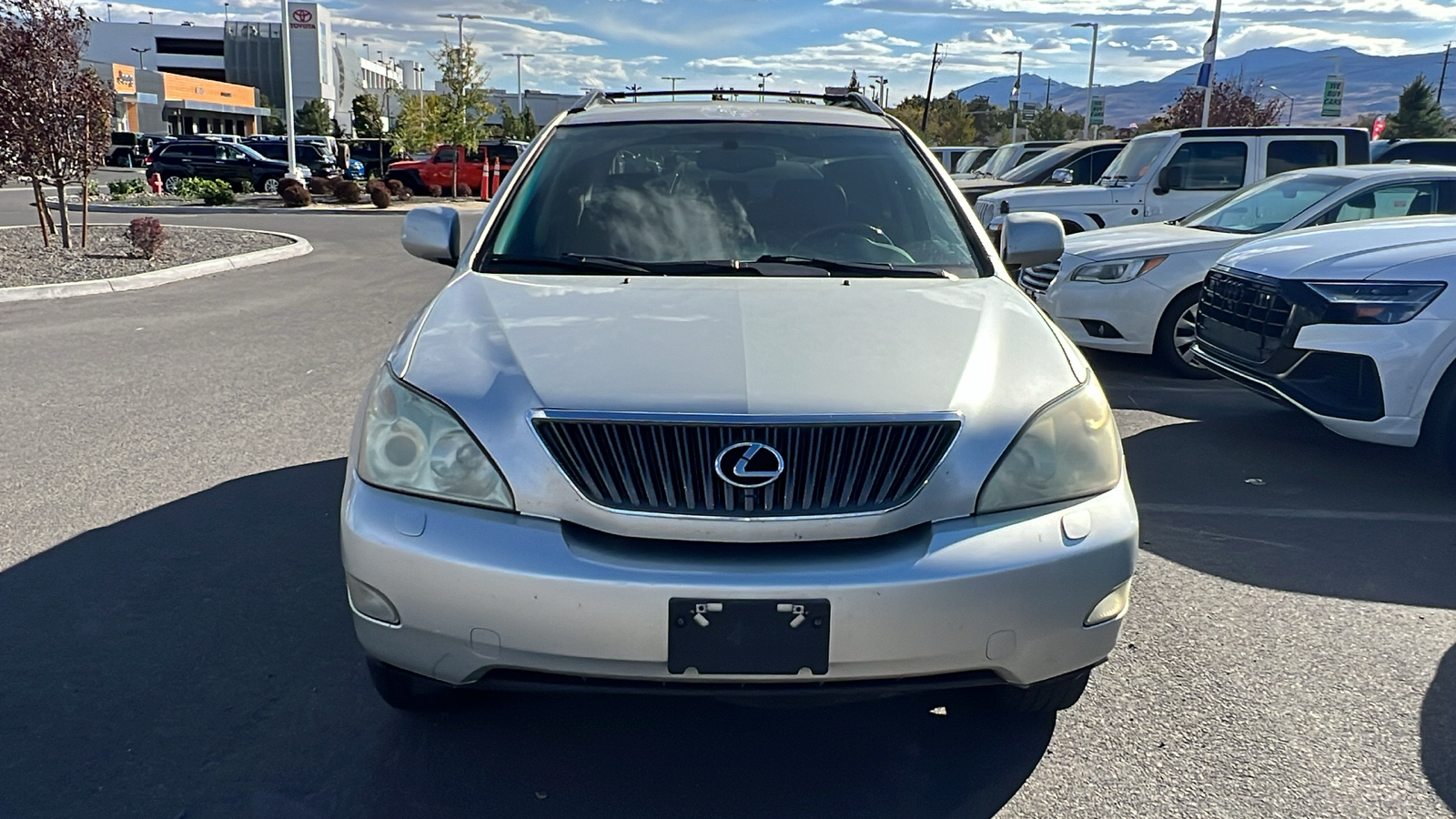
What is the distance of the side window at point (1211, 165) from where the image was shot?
12.1 m

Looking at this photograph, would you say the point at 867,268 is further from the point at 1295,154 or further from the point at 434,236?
the point at 1295,154

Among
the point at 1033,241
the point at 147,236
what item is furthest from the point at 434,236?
the point at 147,236

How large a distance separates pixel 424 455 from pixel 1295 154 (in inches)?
474

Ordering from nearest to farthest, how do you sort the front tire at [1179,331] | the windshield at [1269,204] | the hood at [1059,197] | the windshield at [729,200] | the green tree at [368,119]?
the windshield at [729,200] → the front tire at [1179,331] → the windshield at [1269,204] → the hood at [1059,197] → the green tree at [368,119]

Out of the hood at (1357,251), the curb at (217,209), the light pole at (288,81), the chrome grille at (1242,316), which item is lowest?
the curb at (217,209)

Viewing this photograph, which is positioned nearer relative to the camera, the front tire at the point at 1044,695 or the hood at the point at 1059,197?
the front tire at the point at 1044,695

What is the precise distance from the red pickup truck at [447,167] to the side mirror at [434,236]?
28.0 meters

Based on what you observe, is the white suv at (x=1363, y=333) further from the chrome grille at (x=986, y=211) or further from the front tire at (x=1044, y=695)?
the chrome grille at (x=986, y=211)

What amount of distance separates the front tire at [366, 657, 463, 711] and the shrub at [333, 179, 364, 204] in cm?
2540

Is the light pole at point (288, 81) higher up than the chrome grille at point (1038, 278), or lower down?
higher up

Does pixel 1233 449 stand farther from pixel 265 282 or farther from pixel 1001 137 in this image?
pixel 1001 137

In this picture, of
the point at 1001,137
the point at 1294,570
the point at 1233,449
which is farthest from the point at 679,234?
the point at 1001,137

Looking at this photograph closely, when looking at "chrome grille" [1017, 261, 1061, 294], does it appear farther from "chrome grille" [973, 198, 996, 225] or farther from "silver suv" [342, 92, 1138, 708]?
"silver suv" [342, 92, 1138, 708]

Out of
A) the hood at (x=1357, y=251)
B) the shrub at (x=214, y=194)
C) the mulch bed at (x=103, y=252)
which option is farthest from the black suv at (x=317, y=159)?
the hood at (x=1357, y=251)
